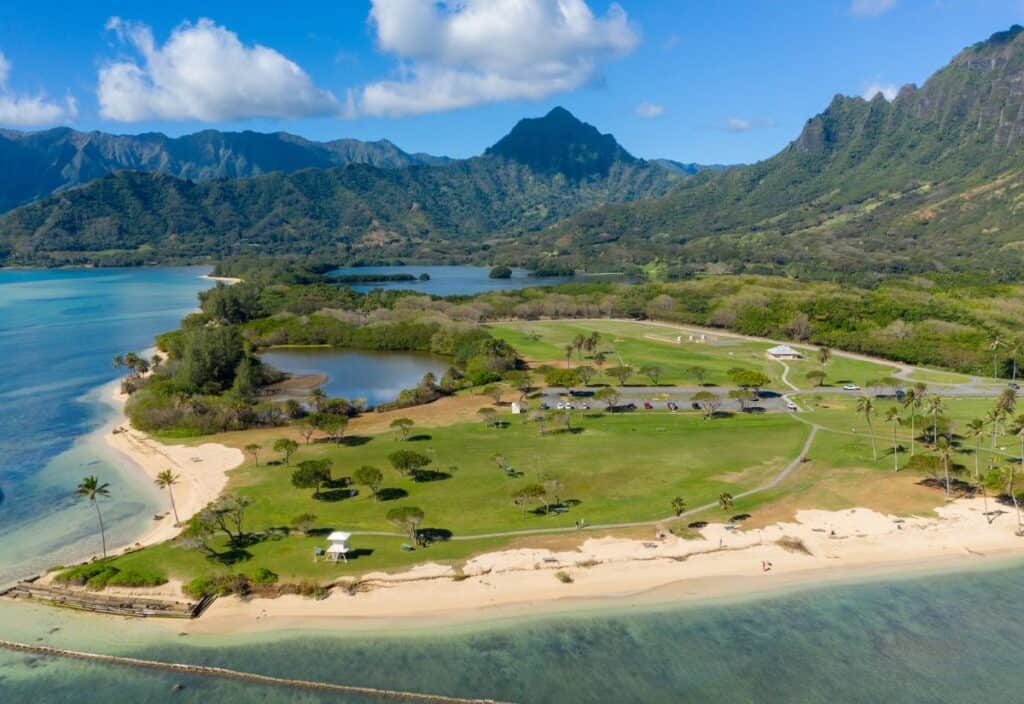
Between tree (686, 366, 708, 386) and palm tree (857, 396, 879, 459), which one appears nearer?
palm tree (857, 396, 879, 459)

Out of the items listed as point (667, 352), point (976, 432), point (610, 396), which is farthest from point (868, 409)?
point (667, 352)

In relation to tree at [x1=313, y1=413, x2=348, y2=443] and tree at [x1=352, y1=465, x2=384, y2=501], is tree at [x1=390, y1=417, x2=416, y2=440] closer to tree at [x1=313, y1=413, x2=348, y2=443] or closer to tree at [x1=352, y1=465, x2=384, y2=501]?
tree at [x1=313, y1=413, x2=348, y2=443]

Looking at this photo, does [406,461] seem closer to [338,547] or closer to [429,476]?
[429,476]

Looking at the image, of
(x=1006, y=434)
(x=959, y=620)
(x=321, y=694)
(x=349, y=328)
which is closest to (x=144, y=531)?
(x=321, y=694)

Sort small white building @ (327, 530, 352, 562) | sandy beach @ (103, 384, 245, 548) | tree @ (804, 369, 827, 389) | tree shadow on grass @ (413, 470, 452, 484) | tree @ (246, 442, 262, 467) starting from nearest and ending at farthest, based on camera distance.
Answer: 1. small white building @ (327, 530, 352, 562)
2. sandy beach @ (103, 384, 245, 548)
3. tree shadow on grass @ (413, 470, 452, 484)
4. tree @ (246, 442, 262, 467)
5. tree @ (804, 369, 827, 389)

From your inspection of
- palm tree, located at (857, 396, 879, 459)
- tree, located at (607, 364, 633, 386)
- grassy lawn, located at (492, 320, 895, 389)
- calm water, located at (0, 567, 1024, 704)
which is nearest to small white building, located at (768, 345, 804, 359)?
grassy lawn, located at (492, 320, 895, 389)

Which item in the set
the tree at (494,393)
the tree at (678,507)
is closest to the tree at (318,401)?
the tree at (494,393)
